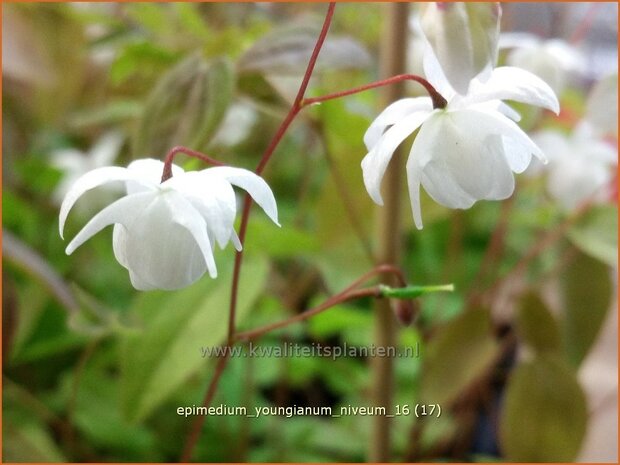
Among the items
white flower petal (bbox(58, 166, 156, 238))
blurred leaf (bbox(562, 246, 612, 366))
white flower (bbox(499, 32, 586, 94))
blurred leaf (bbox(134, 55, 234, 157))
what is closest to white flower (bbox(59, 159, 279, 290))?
white flower petal (bbox(58, 166, 156, 238))

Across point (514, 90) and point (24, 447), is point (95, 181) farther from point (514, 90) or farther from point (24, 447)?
point (24, 447)

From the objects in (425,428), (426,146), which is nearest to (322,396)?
(425,428)

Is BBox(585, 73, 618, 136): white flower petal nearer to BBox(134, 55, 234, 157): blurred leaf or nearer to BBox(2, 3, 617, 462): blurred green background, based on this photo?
BBox(2, 3, 617, 462): blurred green background

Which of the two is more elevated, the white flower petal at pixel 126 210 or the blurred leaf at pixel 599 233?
the white flower petal at pixel 126 210

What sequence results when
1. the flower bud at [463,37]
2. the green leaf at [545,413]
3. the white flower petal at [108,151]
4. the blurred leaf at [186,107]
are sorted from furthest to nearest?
the white flower petal at [108,151] < the green leaf at [545,413] < the blurred leaf at [186,107] < the flower bud at [463,37]

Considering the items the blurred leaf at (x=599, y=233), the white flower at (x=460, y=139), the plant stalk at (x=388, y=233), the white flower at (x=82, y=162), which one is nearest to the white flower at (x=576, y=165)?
the blurred leaf at (x=599, y=233)

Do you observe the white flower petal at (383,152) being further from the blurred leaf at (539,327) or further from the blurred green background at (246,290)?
the blurred leaf at (539,327)

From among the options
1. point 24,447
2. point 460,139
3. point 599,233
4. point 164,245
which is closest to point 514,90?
point 460,139
